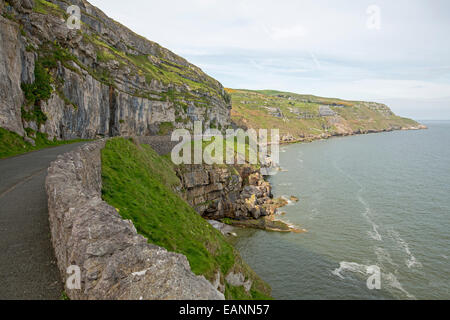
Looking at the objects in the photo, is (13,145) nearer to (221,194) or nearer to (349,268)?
(221,194)

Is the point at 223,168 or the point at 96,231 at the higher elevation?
the point at 96,231

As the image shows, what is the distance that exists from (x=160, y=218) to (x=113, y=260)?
1643 centimetres

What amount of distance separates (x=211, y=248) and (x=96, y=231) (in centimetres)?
1797

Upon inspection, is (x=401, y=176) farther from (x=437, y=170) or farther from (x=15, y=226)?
(x=15, y=226)

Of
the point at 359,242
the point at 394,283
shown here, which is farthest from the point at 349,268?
the point at 359,242

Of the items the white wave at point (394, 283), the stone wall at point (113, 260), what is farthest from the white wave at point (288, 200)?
the stone wall at point (113, 260)

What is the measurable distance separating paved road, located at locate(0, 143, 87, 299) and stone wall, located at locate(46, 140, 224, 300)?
525mm

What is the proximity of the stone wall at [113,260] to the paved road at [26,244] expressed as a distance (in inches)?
20.7

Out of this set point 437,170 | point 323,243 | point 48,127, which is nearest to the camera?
point 48,127

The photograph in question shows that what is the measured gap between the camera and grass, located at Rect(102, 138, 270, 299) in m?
17.8

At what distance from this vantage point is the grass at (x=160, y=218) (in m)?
17.8

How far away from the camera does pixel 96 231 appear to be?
660 centimetres

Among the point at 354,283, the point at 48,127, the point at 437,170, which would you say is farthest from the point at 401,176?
the point at 48,127

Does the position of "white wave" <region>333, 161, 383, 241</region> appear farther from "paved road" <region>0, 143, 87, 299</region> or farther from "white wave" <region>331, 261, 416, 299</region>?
"paved road" <region>0, 143, 87, 299</region>
